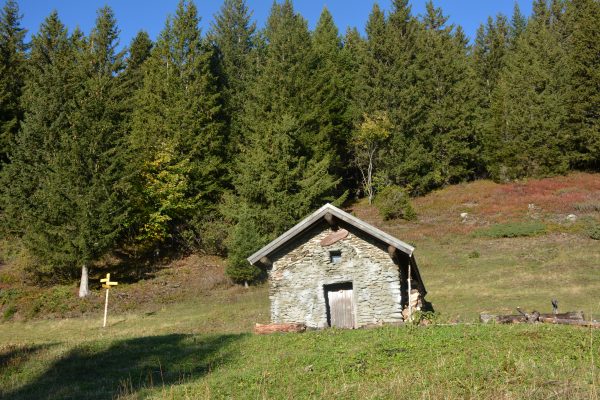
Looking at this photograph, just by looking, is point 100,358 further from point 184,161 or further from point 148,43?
point 148,43

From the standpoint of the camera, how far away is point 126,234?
134ft

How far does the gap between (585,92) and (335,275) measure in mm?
43847

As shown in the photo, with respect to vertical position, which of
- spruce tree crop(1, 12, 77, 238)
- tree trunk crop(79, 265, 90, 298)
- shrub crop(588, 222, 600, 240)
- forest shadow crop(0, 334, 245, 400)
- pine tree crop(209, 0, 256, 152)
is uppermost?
pine tree crop(209, 0, 256, 152)

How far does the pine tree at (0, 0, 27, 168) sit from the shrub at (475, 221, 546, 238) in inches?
1555

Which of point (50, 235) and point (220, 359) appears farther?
point (50, 235)

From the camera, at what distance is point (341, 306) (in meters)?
19.1

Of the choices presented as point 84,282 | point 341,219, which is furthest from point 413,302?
point 84,282

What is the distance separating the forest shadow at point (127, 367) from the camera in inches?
417

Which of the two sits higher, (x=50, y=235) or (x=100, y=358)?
(x=50, y=235)

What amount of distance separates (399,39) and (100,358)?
50.4 metres

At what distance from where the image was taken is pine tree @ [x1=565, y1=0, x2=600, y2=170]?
50.3 m

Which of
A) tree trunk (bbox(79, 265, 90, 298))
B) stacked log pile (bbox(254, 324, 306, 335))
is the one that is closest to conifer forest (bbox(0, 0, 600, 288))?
tree trunk (bbox(79, 265, 90, 298))

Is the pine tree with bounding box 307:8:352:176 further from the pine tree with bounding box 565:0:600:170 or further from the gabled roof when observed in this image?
the gabled roof

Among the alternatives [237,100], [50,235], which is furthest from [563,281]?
[237,100]
